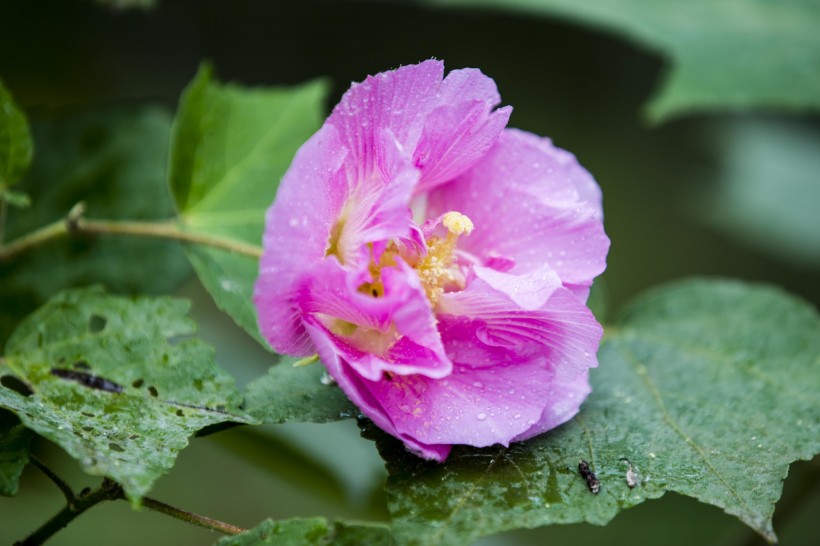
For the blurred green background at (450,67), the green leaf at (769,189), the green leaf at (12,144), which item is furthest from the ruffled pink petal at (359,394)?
the green leaf at (769,189)

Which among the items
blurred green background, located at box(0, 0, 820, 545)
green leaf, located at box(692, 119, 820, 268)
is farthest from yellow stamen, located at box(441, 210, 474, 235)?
green leaf, located at box(692, 119, 820, 268)

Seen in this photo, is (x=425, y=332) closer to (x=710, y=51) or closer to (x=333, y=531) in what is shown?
(x=333, y=531)

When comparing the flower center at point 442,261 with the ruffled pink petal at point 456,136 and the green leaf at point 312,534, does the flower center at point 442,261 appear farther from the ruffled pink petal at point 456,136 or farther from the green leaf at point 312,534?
the green leaf at point 312,534

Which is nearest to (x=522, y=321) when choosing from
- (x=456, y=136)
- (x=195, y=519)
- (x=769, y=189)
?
(x=456, y=136)

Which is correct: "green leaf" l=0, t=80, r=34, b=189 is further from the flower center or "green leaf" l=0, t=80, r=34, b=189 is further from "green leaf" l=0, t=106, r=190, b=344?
the flower center

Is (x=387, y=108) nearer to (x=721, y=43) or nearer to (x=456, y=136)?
(x=456, y=136)
